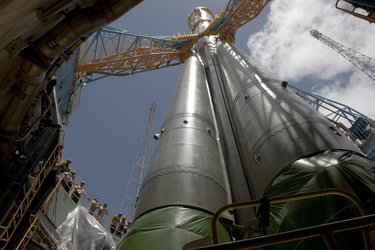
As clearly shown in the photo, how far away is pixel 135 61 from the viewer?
68.6 ft

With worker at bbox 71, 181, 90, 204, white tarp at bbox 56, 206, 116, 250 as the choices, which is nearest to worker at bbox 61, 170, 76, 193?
worker at bbox 71, 181, 90, 204

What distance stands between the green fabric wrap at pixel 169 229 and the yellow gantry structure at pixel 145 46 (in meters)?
14.5

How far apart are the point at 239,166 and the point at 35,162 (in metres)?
4.92

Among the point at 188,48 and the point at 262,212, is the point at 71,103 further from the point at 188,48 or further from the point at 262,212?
the point at 262,212

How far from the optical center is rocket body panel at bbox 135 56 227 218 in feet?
21.3

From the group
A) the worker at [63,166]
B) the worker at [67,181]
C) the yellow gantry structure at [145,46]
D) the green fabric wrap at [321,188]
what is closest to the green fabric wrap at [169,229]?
the green fabric wrap at [321,188]

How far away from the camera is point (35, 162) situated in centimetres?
698

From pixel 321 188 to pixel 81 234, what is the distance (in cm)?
805

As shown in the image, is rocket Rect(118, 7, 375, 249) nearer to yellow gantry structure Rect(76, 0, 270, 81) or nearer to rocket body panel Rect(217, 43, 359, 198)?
rocket body panel Rect(217, 43, 359, 198)

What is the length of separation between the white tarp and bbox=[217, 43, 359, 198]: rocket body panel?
16.9ft

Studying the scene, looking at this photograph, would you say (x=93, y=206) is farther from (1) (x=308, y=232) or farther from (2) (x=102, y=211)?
(1) (x=308, y=232)

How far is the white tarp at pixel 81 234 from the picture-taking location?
33.2ft

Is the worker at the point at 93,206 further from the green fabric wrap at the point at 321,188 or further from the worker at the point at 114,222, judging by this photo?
the green fabric wrap at the point at 321,188

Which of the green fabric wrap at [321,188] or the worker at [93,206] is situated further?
the worker at [93,206]
